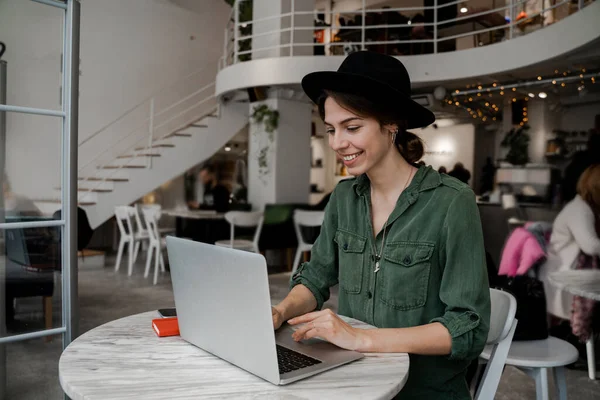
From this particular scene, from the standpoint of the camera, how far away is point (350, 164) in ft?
4.05

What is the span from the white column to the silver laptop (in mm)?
4785

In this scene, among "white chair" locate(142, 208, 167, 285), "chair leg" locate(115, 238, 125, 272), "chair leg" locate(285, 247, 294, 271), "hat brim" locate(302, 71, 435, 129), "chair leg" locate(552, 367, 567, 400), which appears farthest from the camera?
"chair leg" locate(285, 247, 294, 271)

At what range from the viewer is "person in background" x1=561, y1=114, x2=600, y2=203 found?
14.7ft

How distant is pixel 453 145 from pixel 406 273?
15.5 feet

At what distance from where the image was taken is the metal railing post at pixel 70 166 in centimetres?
172

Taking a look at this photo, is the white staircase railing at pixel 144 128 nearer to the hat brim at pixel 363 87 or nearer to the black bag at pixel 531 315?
the hat brim at pixel 363 87

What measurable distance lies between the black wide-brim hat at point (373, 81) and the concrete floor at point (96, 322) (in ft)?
1.62

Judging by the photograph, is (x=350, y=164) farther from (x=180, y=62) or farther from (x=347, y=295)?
(x=180, y=62)

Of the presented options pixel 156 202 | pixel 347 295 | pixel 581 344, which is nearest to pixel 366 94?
pixel 347 295

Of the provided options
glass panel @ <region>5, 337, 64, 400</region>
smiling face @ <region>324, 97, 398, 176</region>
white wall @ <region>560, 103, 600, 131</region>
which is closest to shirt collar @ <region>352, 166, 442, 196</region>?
smiling face @ <region>324, 97, 398, 176</region>

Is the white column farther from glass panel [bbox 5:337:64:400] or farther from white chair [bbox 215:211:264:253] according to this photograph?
glass panel [bbox 5:337:64:400]

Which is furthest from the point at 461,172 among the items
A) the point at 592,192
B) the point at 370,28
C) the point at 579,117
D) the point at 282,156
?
the point at 592,192

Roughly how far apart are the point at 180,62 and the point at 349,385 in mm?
2412

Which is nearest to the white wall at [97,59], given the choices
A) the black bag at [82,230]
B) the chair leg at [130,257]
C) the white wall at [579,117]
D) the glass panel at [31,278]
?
the glass panel at [31,278]
